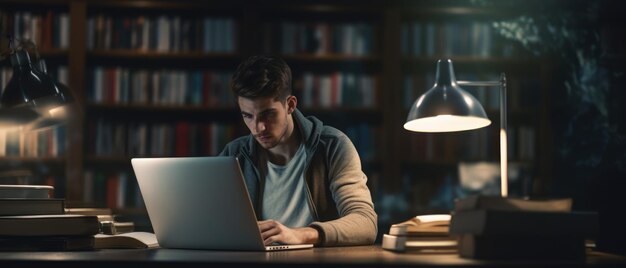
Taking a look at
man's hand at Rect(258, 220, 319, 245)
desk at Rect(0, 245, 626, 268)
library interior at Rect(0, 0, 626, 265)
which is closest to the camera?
desk at Rect(0, 245, 626, 268)

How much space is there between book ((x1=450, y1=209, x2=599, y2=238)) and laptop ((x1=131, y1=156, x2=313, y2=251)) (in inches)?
16.7

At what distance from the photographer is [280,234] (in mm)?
1703

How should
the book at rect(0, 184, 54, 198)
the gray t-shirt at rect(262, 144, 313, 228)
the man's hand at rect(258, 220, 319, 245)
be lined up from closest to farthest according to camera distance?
the man's hand at rect(258, 220, 319, 245), the book at rect(0, 184, 54, 198), the gray t-shirt at rect(262, 144, 313, 228)

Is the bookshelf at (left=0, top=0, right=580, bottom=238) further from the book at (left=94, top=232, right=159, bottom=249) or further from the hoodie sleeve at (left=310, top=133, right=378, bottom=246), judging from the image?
the book at (left=94, top=232, right=159, bottom=249)

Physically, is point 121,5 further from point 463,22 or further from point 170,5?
point 463,22

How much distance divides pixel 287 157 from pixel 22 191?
2.66 ft

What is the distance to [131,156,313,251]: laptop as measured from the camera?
1540mm

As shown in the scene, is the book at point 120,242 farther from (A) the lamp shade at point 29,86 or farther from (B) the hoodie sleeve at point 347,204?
(A) the lamp shade at point 29,86

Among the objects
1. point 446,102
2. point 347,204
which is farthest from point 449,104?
point 347,204

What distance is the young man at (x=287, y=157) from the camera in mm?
2229

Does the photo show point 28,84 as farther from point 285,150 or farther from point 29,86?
point 285,150

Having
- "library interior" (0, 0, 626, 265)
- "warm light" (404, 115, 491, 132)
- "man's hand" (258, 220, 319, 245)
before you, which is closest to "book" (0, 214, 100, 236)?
"man's hand" (258, 220, 319, 245)

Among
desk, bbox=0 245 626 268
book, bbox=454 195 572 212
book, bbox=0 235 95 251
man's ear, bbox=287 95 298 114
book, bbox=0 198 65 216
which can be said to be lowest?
book, bbox=0 235 95 251

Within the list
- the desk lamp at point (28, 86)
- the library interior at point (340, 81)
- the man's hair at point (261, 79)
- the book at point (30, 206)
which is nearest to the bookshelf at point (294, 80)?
the library interior at point (340, 81)
